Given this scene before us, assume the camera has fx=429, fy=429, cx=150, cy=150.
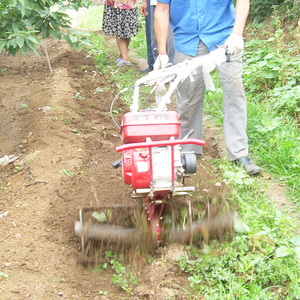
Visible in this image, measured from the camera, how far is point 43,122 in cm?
460

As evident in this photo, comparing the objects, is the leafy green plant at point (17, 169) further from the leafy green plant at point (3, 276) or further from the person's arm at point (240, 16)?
the person's arm at point (240, 16)

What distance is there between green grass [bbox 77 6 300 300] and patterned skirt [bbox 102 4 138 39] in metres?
2.41

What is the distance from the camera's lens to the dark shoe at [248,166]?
343 cm

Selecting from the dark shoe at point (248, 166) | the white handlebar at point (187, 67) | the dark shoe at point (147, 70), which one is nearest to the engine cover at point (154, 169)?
the white handlebar at point (187, 67)

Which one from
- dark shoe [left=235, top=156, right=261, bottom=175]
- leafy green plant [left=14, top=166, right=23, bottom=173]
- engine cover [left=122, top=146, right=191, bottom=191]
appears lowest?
leafy green plant [left=14, top=166, right=23, bottom=173]

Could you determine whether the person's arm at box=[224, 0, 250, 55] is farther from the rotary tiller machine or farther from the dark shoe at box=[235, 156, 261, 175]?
the dark shoe at box=[235, 156, 261, 175]

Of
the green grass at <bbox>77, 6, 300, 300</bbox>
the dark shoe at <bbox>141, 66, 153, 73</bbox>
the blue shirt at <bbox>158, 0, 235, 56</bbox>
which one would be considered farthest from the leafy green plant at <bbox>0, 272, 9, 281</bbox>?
the dark shoe at <bbox>141, 66, 153, 73</bbox>

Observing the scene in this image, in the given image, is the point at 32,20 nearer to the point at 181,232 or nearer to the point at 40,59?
the point at 181,232

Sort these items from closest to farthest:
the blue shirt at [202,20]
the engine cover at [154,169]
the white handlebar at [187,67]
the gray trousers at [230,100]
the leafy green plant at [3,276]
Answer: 1. the engine cover at [154,169]
2. the leafy green plant at [3,276]
3. the white handlebar at [187,67]
4. the blue shirt at [202,20]
5. the gray trousers at [230,100]

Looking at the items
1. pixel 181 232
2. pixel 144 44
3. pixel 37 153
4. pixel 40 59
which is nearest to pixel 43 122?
pixel 37 153

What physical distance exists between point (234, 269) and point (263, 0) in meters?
5.93

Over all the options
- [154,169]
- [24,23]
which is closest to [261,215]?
[154,169]

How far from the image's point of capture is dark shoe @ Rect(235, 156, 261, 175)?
3428 mm

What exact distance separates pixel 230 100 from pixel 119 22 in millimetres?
3962
